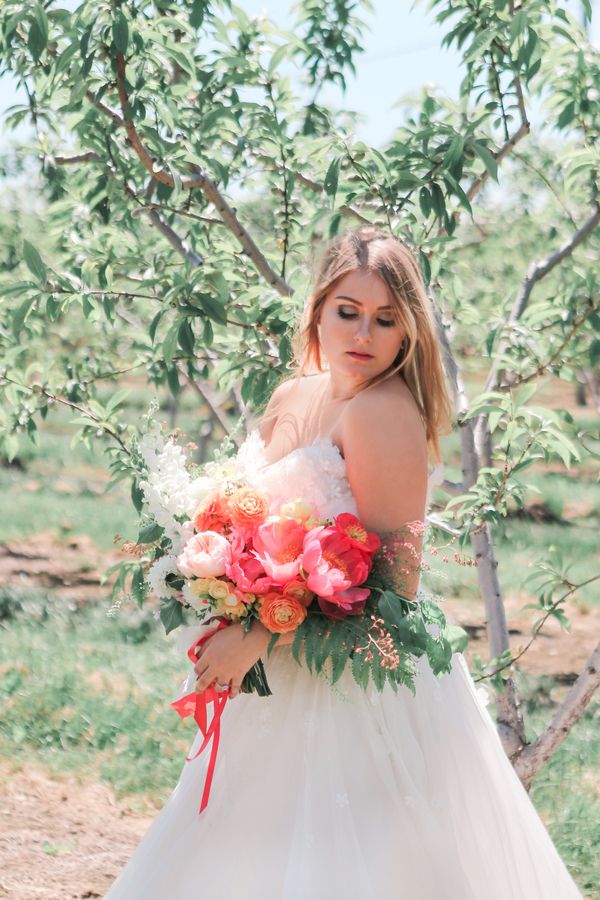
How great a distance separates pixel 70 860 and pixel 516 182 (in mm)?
9393

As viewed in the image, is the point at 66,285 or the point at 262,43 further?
the point at 262,43

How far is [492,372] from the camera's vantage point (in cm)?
381

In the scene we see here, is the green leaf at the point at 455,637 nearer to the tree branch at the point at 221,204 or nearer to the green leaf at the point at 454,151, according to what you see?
the green leaf at the point at 454,151

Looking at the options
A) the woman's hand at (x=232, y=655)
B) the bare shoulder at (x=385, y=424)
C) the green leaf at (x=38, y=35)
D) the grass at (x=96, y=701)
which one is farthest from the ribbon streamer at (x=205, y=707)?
the grass at (x=96, y=701)

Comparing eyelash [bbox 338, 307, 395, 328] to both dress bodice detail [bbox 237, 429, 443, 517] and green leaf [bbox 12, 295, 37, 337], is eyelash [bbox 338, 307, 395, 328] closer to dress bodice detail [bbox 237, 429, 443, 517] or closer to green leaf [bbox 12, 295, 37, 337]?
dress bodice detail [bbox 237, 429, 443, 517]

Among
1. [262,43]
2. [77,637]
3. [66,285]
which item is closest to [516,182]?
[77,637]

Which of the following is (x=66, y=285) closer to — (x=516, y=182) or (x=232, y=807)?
(x=232, y=807)

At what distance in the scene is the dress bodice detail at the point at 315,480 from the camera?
2.42m

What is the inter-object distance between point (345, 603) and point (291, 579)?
0.12 m

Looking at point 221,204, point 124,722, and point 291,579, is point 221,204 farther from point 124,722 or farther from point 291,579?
point 124,722

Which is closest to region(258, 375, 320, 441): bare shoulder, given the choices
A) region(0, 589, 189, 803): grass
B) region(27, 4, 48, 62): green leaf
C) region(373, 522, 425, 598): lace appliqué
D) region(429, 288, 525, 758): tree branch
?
region(373, 522, 425, 598): lace appliqué

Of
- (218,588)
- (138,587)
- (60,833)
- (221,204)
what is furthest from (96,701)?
(218,588)

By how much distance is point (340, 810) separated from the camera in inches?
93.4

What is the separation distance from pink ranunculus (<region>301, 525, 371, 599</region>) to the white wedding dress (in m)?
0.18
